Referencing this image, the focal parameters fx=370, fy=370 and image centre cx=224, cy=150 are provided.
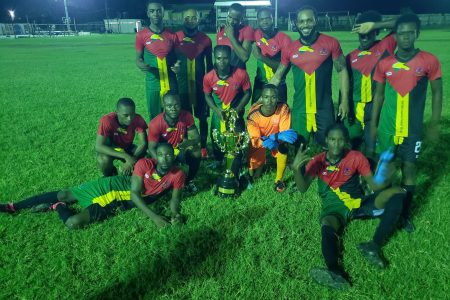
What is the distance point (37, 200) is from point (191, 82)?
330cm

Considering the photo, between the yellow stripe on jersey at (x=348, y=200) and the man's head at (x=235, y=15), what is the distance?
153 inches

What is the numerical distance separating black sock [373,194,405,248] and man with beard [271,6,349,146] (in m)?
1.70

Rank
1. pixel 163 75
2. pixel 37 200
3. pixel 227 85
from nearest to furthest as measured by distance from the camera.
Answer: pixel 37 200 < pixel 227 85 < pixel 163 75

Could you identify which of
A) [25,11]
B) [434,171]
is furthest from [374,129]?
[25,11]

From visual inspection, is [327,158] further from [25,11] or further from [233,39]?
[25,11]

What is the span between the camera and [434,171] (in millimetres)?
5781

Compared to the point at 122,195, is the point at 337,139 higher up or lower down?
higher up

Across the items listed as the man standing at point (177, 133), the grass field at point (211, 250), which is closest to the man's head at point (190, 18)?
the man standing at point (177, 133)

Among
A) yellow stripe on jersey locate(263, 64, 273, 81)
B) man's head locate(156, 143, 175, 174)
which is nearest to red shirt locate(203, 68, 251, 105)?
yellow stripe on jersey locate(263, 64, 273, 81)

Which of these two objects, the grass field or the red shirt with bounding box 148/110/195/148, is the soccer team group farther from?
the grass field

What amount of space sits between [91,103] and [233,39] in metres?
6.69

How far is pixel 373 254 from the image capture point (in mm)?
3570

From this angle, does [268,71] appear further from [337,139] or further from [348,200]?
[348,200]

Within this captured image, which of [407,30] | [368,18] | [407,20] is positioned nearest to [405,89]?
[407,30]
